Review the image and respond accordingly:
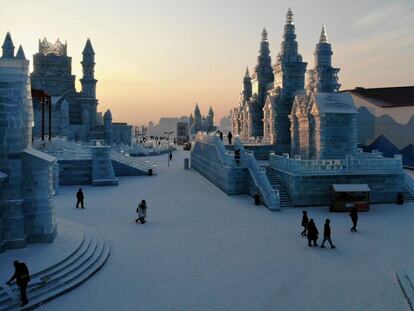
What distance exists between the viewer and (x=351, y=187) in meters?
22.1

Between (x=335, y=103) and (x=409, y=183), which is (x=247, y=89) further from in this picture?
(x=409, y=183)

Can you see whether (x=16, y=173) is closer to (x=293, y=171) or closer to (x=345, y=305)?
(x=345, y=305)

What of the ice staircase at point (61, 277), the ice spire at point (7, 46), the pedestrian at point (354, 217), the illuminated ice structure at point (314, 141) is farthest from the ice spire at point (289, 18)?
the ice spire at point (7, 46)

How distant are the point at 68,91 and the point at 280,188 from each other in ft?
170

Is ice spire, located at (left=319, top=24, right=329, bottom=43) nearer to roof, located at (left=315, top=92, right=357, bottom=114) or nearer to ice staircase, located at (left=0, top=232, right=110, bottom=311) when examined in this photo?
roof, located at (left=315, top=92, right=357, bottom=114)

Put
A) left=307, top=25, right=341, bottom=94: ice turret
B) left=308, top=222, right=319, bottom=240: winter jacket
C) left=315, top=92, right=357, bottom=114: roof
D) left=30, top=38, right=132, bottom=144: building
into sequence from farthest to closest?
left=30, top=38, right=132, bottom=144: building < left=307, top=25, right=341, bottom=94: ice turret < left=315, top=92, right=357, bottom=114: roof < left=308, top=222, right=319, bottom=240: winter jacket

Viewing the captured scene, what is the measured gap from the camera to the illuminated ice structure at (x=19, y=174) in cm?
1345

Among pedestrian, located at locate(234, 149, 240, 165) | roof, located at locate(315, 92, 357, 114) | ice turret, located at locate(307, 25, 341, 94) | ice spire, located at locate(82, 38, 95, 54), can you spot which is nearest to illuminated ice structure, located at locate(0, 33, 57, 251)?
pedestrian, located at locate(234, 149, 240, 165)

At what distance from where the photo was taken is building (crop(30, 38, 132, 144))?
59094 mm

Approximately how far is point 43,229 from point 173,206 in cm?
975

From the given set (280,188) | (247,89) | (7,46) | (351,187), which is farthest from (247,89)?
(7,46)

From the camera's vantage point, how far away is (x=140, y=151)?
62.1 m

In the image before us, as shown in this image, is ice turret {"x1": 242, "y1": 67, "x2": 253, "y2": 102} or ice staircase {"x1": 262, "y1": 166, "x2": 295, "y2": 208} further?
ice turret {"x1": 242, "y1": 67, "x2": 253, "y2": 102}

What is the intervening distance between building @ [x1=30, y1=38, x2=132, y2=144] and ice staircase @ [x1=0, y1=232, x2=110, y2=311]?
46.9 metres
